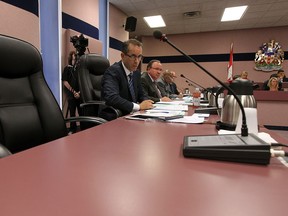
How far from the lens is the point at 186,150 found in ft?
1.93

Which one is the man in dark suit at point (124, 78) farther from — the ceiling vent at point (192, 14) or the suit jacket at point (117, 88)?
the ceiling vent at point (192, 14)

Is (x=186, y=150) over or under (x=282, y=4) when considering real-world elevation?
under

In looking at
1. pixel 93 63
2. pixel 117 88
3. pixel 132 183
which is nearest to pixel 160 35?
pixel 132 183

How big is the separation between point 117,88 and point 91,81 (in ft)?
1.42

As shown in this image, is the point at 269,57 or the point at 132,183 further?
the point at 269,57

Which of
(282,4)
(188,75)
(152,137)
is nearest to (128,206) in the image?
(152,137)

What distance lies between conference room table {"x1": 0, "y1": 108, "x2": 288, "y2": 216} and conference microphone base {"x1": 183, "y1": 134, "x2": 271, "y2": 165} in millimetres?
18

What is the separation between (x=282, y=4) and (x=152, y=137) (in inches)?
230

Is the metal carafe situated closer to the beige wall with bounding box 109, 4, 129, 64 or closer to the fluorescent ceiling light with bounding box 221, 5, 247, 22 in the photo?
the beige wall with bounding box 109, 4, 129, 64

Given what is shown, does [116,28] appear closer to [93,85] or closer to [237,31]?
[93,85]

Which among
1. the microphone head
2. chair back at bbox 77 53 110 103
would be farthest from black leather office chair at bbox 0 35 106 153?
chair back at bbox 77 53 110 103

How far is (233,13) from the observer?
18.7 ft

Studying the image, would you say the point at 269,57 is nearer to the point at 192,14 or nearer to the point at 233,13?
the point at 233,13

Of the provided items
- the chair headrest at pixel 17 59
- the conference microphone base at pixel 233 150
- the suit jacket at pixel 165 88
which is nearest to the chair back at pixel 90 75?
the chair headrest at pixel 17 59
